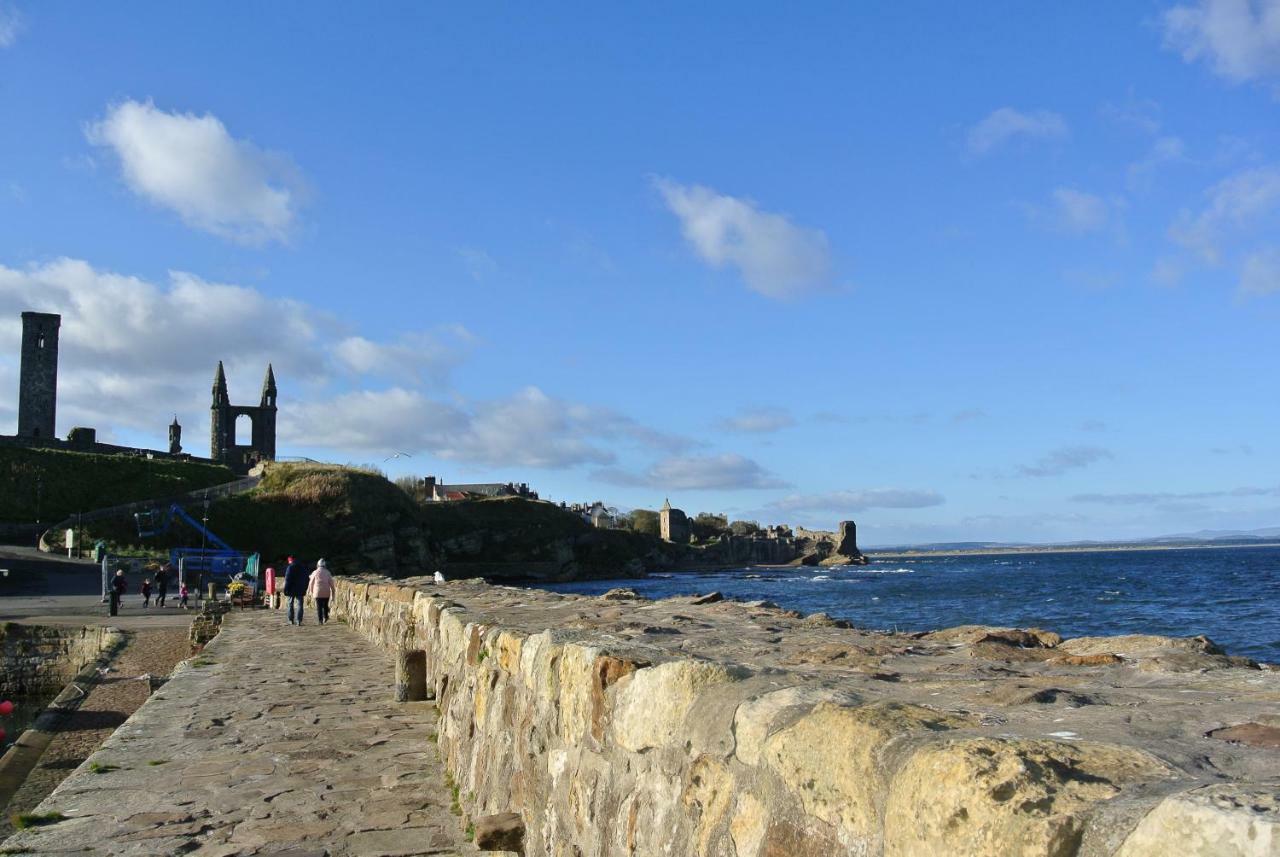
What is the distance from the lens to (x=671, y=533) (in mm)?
137375

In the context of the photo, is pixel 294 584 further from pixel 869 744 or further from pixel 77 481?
pixel 77 481

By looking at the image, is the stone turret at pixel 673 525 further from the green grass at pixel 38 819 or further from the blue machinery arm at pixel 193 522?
the green grass at pixel 38 819

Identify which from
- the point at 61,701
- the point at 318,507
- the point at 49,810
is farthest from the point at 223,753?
the point at 318,507

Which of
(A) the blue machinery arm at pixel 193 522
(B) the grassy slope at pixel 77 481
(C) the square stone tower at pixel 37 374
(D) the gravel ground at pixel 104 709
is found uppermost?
(C) the square stone tower at pixel 37 374

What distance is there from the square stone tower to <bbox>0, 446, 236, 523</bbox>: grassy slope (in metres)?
11.9

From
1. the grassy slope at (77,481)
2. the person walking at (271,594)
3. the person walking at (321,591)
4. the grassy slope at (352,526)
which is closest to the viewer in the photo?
the person walking at (321,591)

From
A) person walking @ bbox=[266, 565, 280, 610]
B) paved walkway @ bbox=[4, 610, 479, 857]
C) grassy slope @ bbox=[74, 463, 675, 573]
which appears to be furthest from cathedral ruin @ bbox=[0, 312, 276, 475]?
paved walkway @ bbox=[4, 610, 479, 857]

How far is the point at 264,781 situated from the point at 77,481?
220 ft

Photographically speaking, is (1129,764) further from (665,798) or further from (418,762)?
(418,762)

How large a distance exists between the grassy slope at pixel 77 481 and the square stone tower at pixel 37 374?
39.0 ft

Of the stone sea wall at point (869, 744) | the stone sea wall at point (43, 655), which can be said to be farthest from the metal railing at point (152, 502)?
the stone sea wall at point (869, 744)

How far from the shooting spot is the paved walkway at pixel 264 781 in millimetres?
4773

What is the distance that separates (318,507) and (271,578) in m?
40.2

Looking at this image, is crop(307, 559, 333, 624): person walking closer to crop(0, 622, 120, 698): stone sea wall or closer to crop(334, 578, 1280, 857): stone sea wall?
crop(0, 622, 120, 698): stone sea wall
